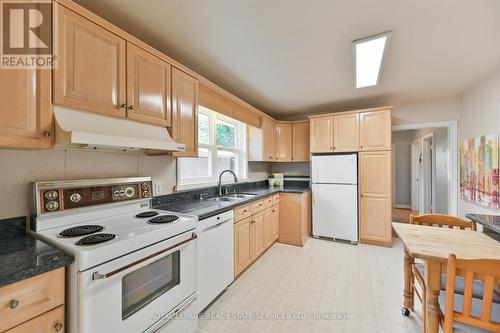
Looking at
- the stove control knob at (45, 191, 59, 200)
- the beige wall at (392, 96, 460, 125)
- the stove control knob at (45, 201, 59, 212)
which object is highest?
the beige wall at (392, 96, 460, 125)

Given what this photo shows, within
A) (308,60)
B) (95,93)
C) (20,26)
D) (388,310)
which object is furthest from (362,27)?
(388,310)

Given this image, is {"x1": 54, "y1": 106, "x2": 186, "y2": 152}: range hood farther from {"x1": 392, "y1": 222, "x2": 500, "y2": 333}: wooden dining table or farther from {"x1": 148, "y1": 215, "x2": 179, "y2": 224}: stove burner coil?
{"x1": 392, "y1": 222, "x2": 500, "y2": 333}: wooden dining table

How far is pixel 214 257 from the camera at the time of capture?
1869mm

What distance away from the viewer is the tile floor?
1.68m

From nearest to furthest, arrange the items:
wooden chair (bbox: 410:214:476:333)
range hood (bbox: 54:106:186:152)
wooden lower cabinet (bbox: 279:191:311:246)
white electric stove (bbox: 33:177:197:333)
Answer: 1. white electric stove (bbox: 33:177:197:333)
2. range hood (bbox: 54:106:186:152)
3. wooden chair (bbox: 410:214:476:333)
4. wooden lower cabinet (bbox: 279:191:311:246)

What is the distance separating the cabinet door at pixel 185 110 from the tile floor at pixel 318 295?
4.93ft

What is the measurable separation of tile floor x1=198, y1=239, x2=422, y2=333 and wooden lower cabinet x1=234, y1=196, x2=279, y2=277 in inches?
6.5

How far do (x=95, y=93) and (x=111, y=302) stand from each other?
3.94 ft

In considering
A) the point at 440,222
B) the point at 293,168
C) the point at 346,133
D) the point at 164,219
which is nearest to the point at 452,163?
the point at 346,133

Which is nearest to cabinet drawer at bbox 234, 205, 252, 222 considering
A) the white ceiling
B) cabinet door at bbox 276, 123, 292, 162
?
the white ceiling

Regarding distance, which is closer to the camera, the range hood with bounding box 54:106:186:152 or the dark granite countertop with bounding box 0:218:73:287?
the dark granite countertop with bounding box 0:218:73:287

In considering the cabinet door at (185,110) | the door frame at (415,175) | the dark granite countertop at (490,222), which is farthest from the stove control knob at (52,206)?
the door frame at (415,175)

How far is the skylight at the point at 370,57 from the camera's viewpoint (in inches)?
69.1

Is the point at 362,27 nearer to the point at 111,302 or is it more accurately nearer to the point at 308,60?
the point at 308,60
